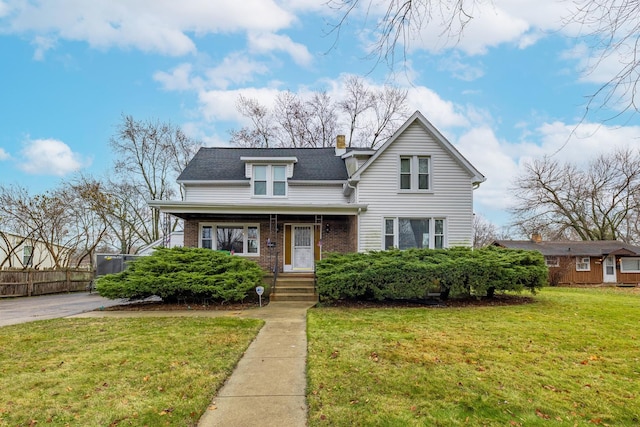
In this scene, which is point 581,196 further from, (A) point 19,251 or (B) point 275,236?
(A) point 19,251

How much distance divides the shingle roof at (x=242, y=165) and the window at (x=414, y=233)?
359 centimetres

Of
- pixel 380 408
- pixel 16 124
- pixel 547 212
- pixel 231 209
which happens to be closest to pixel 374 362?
pixel 380 408

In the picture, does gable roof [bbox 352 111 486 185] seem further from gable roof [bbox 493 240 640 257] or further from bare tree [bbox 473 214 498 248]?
bare tree [bbox 473 214 498 248]

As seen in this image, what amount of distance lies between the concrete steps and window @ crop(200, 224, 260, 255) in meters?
2.29

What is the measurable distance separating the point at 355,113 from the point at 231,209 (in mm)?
20560

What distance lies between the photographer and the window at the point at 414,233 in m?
14.2

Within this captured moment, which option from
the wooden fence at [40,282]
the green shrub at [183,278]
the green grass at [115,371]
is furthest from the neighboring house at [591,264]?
the wooden fence at [40,282]

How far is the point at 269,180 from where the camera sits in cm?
1639

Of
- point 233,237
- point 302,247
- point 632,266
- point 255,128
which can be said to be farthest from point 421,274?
point 632,266

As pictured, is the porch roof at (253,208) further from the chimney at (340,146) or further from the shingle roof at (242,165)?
the chimney at (340,146)

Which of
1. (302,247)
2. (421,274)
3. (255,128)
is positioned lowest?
(421,274)

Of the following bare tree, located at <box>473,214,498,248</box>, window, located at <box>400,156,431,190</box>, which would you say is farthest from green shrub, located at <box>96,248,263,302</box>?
bare tree, located at <box>473,214,498,248</box>

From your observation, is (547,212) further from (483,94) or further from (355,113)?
(483,94)

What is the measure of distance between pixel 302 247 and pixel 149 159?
18682 mm
